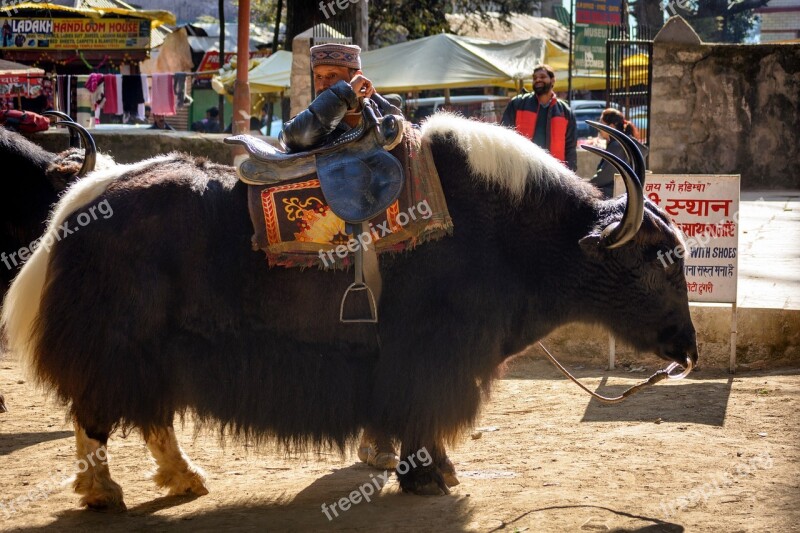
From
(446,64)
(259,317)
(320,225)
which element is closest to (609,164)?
(320,225)

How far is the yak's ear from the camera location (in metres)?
4.12

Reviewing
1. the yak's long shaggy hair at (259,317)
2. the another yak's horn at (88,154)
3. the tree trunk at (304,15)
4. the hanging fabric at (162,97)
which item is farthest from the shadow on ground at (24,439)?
the hanging fabric at (162,97)

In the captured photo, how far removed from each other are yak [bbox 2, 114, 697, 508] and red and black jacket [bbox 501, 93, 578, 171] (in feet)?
14.5

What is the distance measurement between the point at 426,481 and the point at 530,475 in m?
0.53

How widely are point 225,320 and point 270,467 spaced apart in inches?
49.0

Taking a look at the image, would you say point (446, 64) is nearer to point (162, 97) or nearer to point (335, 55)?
point (162, 97)

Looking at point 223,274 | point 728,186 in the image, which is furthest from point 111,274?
point 728,186

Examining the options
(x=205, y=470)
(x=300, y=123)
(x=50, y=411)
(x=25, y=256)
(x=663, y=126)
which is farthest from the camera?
(x=663, y=126)

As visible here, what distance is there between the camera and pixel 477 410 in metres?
4.26

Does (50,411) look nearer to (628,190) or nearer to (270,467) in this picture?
(270,467)

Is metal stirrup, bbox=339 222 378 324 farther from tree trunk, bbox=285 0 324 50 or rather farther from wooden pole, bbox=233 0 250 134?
tree trunk, bbox=285 0 324 50

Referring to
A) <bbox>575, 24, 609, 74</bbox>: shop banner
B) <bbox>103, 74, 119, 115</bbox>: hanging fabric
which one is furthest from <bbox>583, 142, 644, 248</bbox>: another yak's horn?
<bbox>575, 24, 609, 74</bbox>: shop banner

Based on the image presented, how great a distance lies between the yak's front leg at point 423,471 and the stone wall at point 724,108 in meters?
11.4

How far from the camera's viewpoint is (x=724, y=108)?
15.1m
